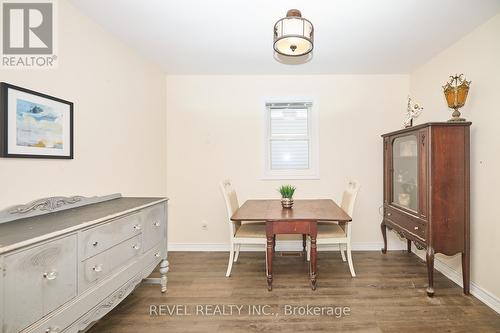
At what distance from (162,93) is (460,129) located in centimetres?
339

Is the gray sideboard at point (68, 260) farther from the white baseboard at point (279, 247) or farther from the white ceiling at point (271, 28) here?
the white ceiling at point (271, 28)

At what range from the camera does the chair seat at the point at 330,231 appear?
2.52 metres

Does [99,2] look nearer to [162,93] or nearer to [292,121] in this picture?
[162,93]

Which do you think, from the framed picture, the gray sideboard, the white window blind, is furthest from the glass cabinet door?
the framed picture

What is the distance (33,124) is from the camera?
162cm

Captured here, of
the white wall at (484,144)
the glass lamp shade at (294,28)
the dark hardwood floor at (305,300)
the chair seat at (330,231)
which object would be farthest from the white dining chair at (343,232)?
the glass lamp shade at (294,28)

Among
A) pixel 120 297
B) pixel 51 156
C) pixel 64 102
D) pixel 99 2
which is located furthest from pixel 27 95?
pixel 120 297

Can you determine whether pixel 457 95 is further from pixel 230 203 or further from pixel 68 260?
pixel 68 260

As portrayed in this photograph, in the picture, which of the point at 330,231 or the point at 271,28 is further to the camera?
the point at 330,231

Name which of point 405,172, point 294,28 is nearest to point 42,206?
point 294,28

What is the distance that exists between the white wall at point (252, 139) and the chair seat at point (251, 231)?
2.11 ft

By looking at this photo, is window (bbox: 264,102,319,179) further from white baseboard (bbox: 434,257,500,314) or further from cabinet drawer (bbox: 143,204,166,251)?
white baseboard (bbox: 434,257,500,314)

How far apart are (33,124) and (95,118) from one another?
1.85 feet

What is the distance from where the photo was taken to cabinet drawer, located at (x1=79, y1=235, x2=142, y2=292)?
1357 millimetres
